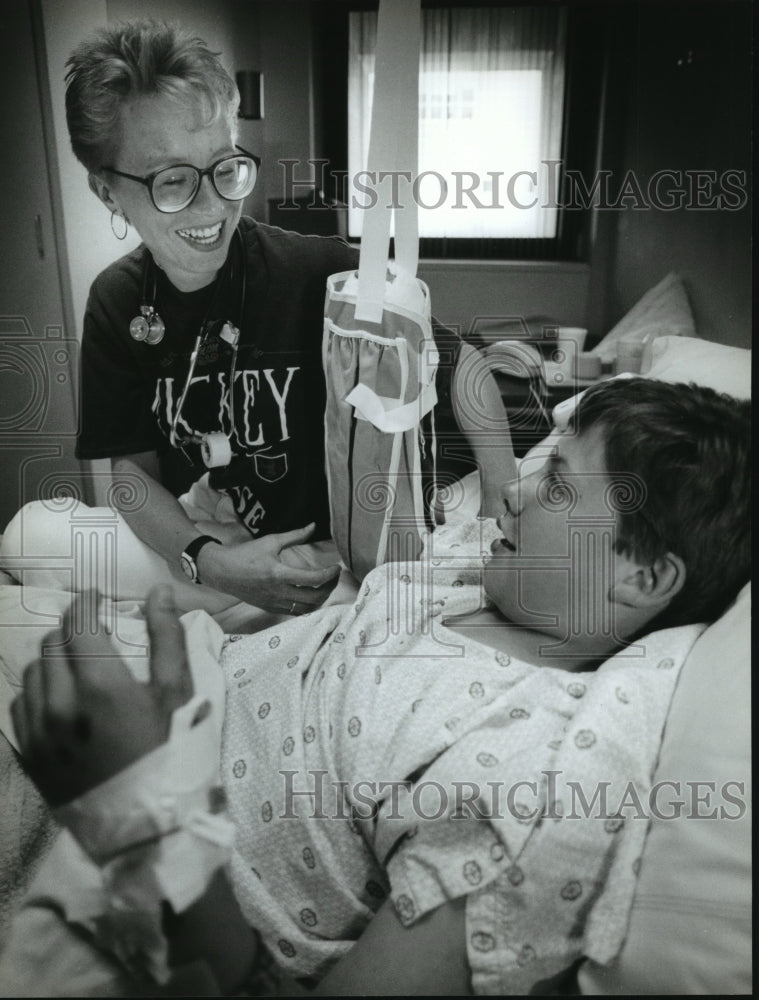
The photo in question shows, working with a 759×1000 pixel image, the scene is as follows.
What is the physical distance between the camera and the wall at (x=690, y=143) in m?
0.95

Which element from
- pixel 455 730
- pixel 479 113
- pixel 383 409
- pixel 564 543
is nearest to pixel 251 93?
pixel 479 113

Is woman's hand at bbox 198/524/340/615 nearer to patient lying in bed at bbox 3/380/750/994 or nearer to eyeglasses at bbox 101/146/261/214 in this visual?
patient lying in bed at bbox 3/380/750/994

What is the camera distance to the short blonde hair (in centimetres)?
91

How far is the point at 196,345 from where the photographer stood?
0.97 metres

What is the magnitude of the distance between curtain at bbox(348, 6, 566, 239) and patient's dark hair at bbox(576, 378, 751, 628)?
0.25 meters

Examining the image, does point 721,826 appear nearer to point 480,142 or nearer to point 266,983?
point 266,983

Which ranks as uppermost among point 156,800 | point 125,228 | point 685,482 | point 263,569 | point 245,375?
point 125,228

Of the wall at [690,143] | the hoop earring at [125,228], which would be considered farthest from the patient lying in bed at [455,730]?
the hoop earring at [125,228]

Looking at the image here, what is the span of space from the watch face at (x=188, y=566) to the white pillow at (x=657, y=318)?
54 cm

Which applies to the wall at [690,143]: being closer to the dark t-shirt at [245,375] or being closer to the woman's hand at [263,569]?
the dark t-shirt at [245,375]

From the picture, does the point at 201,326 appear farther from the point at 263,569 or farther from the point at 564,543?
the point at 564,543

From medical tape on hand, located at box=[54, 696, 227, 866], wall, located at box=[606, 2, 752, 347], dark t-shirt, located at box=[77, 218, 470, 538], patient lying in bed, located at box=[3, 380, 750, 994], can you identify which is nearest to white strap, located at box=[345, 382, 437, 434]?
dark t-shirt, located at box=[77, 218, 470, 538]

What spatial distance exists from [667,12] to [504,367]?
1.44 feet

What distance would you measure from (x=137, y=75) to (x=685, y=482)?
29.5 inches
